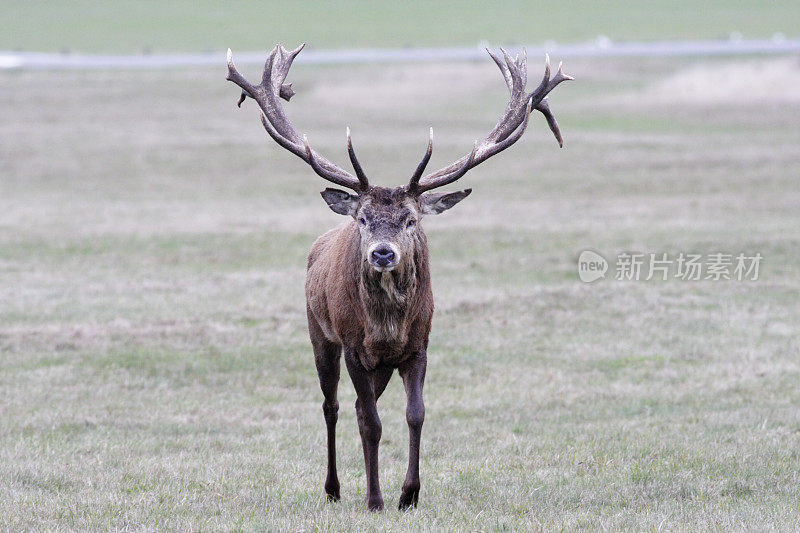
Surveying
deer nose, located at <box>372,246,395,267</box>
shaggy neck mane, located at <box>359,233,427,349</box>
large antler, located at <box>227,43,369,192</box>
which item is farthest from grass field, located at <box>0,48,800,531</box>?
large antler, located at <box>227,43,369,192</box>

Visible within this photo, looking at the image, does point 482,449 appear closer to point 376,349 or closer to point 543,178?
point 376,349

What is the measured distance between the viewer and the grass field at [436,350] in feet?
28.0

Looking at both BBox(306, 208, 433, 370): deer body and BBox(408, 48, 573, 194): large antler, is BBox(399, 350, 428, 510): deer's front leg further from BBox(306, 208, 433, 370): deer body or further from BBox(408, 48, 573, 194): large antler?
BBox(408, 48, 573, 194): large antler

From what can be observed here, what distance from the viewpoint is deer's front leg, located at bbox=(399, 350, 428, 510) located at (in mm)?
8195

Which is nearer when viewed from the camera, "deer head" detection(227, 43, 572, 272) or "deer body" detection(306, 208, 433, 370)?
"deer head" detection(227, 43, 572, 272)

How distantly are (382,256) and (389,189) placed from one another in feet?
2.40

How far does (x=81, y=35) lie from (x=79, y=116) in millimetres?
58168

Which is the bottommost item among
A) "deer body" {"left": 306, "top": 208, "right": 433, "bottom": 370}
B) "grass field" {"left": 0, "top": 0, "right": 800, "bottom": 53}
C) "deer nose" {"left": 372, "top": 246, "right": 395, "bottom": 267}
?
"deer body" {"left": 306, "top": 208, "right": 433, "bottom": 370}

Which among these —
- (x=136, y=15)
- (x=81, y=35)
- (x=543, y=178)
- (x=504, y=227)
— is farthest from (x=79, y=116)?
(x=136, y=15)

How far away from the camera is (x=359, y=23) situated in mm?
110125

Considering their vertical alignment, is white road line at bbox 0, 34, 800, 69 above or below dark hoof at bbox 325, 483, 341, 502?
above

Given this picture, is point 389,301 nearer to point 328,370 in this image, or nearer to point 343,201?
point 343,201

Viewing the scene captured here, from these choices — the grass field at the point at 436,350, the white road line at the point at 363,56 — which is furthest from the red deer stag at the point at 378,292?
the white road line at the point at 363,56

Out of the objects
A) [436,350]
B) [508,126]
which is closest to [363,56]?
[436,350]
